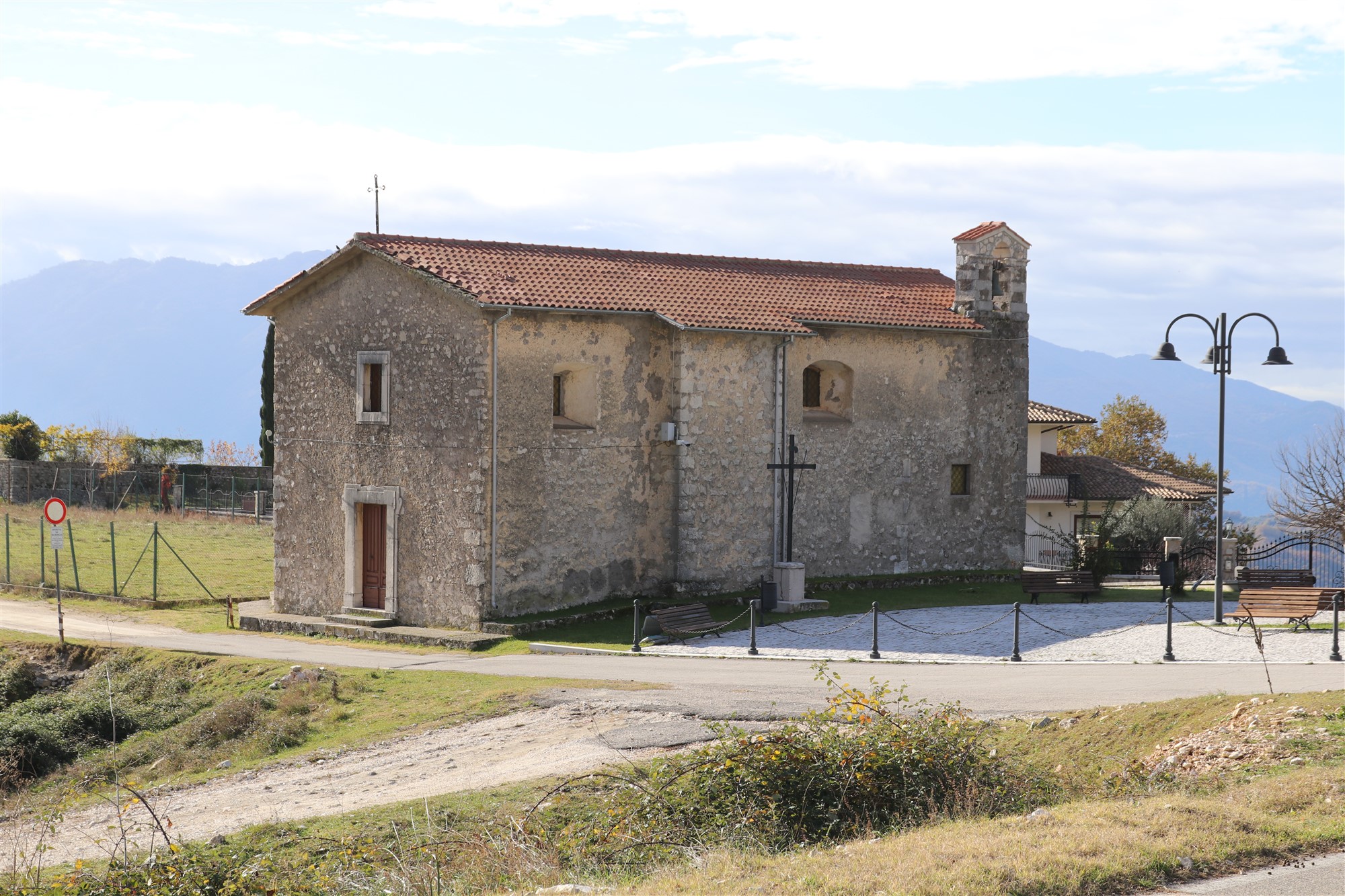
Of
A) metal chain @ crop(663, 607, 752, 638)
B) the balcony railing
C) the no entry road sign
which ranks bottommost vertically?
metal chain @ crop(663, 607, 752, 638)

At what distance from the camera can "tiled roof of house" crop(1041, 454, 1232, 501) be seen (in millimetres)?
44469

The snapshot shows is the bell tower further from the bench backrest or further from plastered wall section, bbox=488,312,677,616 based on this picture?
the bench backrest

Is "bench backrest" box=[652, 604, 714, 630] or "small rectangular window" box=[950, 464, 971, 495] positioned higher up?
"small rectangular window" box=[950, 464, 971, 495]

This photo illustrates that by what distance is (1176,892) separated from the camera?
26.7 ft

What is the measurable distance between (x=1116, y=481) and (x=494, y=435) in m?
29.8

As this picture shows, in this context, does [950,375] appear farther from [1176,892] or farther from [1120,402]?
[1120,402]

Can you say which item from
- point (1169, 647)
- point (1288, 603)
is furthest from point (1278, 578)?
point (1169, 647)

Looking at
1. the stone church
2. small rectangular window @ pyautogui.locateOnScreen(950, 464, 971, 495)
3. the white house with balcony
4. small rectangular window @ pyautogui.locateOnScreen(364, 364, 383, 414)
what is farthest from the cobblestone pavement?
the white house with balcony

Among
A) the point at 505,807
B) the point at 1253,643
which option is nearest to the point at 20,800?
the point at 505,807

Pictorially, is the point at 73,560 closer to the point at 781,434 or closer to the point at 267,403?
the point at 781,434

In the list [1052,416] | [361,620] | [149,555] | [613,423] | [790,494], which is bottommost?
[361,620]

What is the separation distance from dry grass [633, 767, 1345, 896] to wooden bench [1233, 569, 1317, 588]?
15570mm

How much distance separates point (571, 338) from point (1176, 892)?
1777 centimetres

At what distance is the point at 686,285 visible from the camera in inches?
1067
